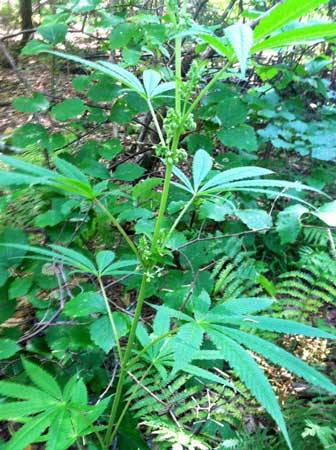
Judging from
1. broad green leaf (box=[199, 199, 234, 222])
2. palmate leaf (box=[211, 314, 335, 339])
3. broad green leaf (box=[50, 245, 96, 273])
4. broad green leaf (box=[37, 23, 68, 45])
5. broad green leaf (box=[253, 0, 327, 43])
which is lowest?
broad green leaf (box=[199, 199, 234, 222])

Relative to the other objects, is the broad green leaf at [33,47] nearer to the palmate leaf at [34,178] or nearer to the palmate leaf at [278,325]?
the palmate leaf at [34,178]

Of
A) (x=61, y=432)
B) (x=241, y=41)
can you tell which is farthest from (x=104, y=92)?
(x=61, y=432)

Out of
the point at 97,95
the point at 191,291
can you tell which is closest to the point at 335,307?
the point at 191,291

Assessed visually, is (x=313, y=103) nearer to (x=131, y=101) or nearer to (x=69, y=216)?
(x=131, y=101)

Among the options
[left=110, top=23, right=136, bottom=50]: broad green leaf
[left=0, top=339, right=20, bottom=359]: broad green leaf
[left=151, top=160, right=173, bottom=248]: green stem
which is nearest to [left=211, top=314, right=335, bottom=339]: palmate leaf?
[left=151, top=160, right=173, bottom=248]: green stem

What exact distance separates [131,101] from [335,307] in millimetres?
1750

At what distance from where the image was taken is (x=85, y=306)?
1216 millimetres

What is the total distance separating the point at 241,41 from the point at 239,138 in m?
1.35

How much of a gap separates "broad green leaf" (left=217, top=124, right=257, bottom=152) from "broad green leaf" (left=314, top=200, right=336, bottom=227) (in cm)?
47

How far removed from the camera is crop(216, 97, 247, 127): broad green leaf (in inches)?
77.3

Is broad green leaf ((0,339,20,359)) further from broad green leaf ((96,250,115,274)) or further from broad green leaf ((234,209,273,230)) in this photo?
broad green leaf ((234,209,273,230))

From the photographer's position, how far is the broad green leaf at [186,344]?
2.04 ft

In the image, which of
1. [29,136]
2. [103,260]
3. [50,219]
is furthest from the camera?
[29,136]

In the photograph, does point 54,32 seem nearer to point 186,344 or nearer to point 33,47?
point 33,47
